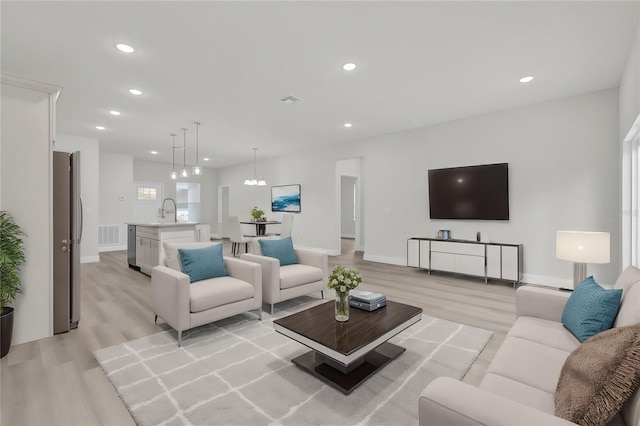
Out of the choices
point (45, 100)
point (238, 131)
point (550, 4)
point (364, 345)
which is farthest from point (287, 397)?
point (238, 131)

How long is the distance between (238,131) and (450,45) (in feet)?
14.5

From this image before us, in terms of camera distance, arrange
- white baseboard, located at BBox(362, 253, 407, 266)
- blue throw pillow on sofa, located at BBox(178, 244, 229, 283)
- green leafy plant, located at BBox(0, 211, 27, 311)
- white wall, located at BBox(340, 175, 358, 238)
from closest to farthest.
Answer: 1. green leafy plant, located at BBox(0, 211, 27, 311)
2. blue throw pillow on sofa, located at BBox(178, 244, 229, 283)
3. white baseboard, located at BBox(362, 253, 407, 266)
4. white wall, located at BBox(340, 175, 358, 238)

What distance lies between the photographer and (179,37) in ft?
9.34

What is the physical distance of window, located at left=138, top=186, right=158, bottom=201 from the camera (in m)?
9.88

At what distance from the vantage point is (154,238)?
5.28 m

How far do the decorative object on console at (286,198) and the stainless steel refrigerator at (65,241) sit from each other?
5726mm

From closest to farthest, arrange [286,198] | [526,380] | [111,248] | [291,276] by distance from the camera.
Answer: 1. [526,380]
2. [291,276]
3. [111,248]
4. [286,198]

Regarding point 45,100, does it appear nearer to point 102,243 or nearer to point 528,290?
point 528,290

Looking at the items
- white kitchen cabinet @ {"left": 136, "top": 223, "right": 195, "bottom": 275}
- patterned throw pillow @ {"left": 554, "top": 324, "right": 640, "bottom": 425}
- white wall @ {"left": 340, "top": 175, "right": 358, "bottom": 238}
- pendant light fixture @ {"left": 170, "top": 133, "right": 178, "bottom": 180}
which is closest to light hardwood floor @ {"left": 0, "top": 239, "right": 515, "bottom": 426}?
white kitchen cabinet @ {"left": 136, "top": 223, "right": 195, "bottom": 275}

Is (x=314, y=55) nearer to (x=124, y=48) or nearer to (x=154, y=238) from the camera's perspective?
(x=124, y=48)

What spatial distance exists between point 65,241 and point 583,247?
4.81 m

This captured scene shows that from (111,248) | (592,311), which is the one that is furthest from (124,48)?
(111,248)

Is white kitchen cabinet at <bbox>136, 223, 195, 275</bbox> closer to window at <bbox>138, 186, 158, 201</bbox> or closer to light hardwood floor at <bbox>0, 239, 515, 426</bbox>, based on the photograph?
light hardwood floor at <bbox>0, 239, 515, 426</bbox>

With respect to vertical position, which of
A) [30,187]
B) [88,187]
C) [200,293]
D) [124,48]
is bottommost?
[200,293]
